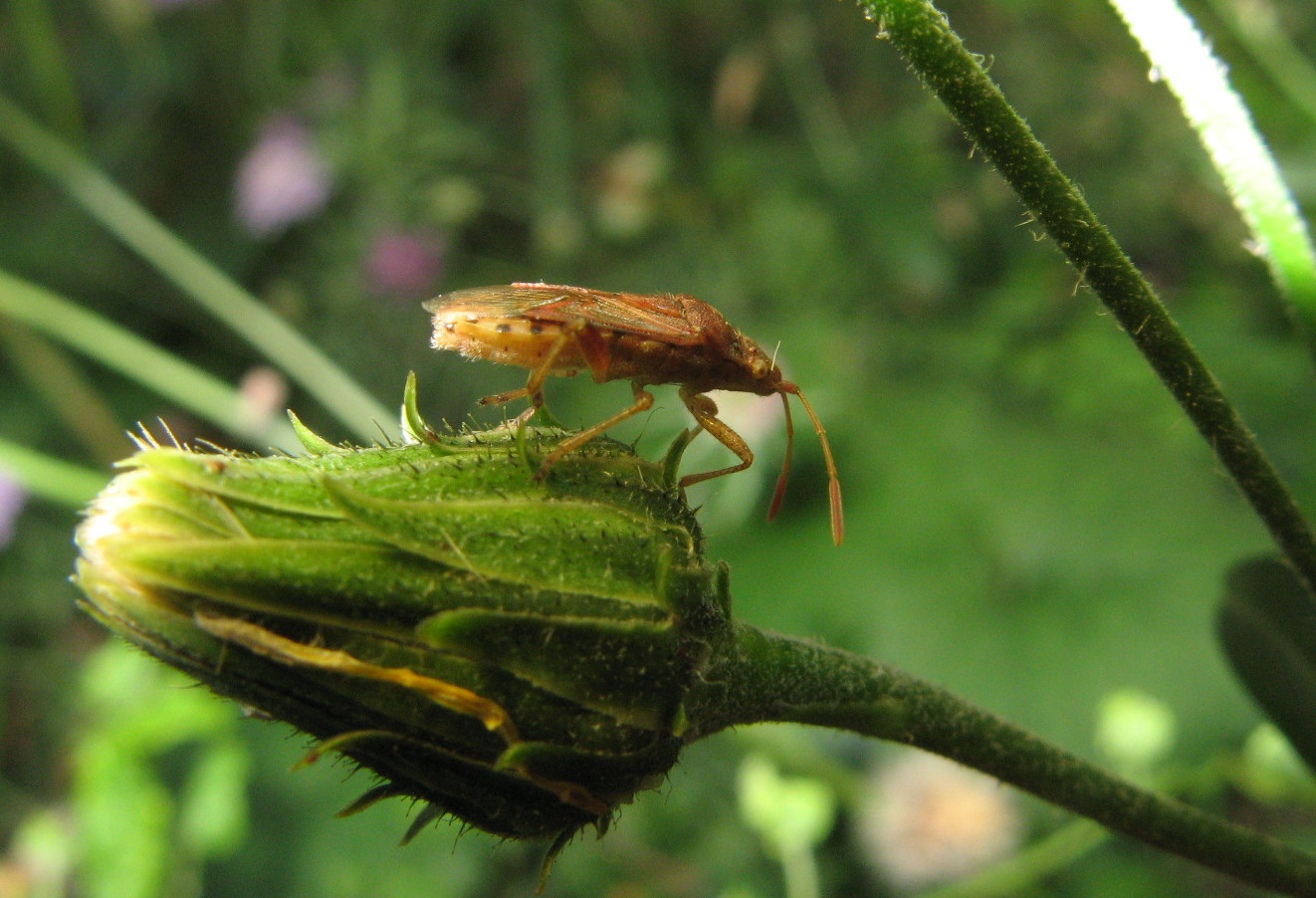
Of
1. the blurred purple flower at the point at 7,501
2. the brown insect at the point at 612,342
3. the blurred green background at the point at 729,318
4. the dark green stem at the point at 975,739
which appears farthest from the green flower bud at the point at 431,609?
the blurred purple flower at the point at 7,501

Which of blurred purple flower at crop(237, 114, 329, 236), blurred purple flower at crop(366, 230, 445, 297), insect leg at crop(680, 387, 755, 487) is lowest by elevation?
insect leg at crop(680, 387, 755, 487)

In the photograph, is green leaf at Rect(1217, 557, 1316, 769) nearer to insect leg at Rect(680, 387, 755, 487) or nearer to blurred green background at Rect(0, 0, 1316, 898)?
insect leg at Rect(680, 387, 755, 487)

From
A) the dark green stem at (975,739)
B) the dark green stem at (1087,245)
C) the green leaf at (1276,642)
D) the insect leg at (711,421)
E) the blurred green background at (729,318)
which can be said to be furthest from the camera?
the blurred green background at (729,318)

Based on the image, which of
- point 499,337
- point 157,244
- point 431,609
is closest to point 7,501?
point 157,244

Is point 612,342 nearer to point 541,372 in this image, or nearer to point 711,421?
point 541,372

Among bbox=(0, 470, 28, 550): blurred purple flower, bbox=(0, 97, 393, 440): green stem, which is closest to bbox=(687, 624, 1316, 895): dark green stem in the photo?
bbox=(0, 97, 393, 440): green stem

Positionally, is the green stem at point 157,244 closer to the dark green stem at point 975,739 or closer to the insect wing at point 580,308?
the insect wing at point 580,308
